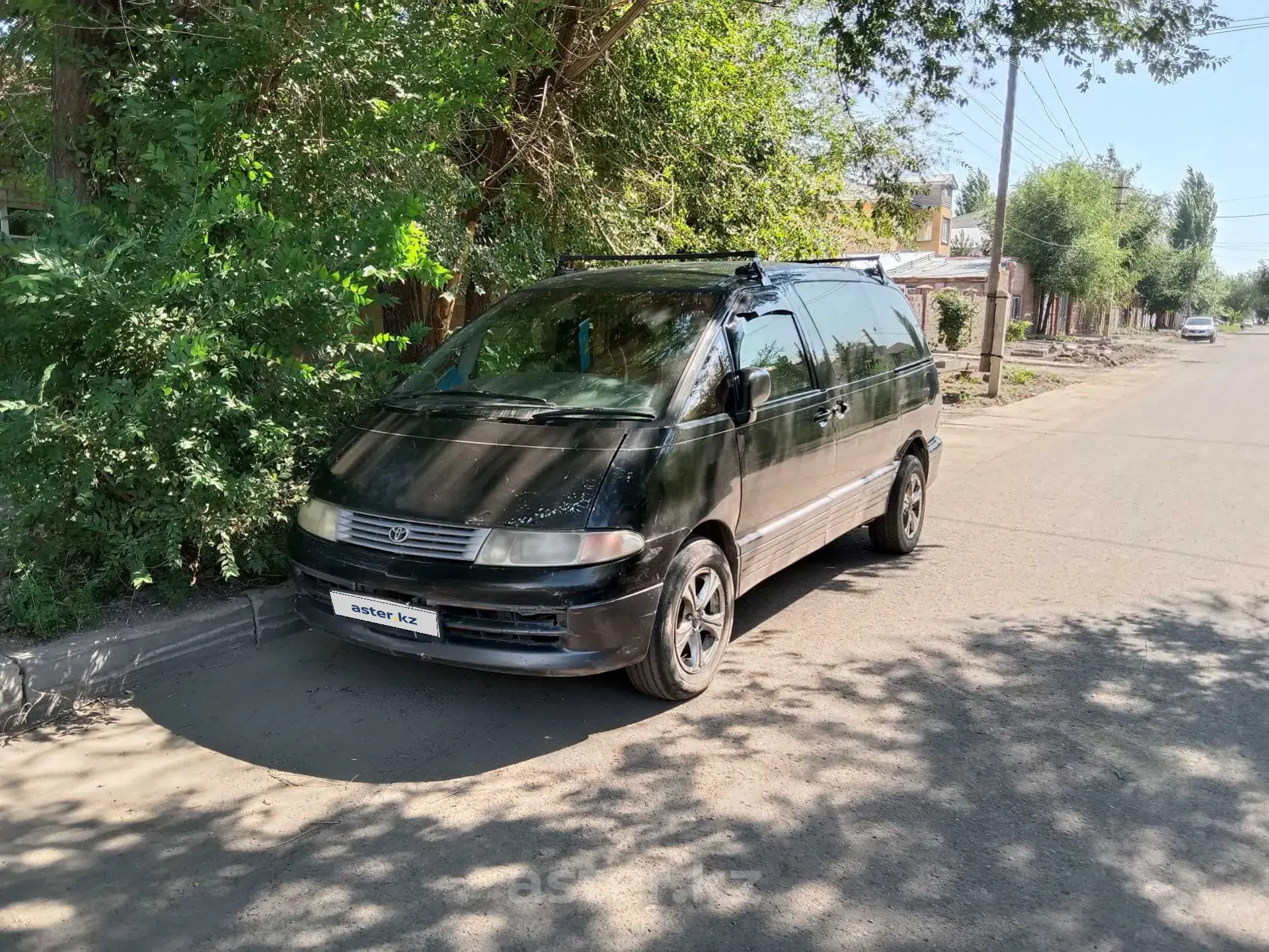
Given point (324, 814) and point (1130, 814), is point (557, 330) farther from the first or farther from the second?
point (1130, 814)

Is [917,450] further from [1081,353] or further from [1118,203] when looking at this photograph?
[1118,203]

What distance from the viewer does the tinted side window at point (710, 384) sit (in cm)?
436

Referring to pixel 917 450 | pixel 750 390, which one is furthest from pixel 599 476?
pixel 917 450

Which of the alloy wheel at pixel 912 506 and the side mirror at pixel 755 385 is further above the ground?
the side mirror at pixel 755 385

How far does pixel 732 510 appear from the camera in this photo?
4496 mm

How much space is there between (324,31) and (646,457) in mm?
2874

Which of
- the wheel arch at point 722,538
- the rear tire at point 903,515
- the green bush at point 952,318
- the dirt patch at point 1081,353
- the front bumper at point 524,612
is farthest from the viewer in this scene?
the green bush at point 952,318

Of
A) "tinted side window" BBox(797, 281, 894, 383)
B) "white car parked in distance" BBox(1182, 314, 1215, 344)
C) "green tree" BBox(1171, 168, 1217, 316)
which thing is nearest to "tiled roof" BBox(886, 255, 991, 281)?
"white car parked in distance" BBox(1182, 314, 1215, 344)

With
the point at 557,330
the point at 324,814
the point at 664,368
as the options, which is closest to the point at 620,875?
the point at 324,814

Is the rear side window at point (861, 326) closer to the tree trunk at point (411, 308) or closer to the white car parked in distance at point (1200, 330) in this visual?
the tree trunk at point (411, 308)

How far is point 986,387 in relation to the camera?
763 inches

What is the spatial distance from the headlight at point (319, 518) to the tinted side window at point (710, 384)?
5.36 feet

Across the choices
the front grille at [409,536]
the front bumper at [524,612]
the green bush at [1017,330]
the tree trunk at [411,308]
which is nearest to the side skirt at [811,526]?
the front bumper at [524,612]

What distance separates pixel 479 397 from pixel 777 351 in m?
1.60
